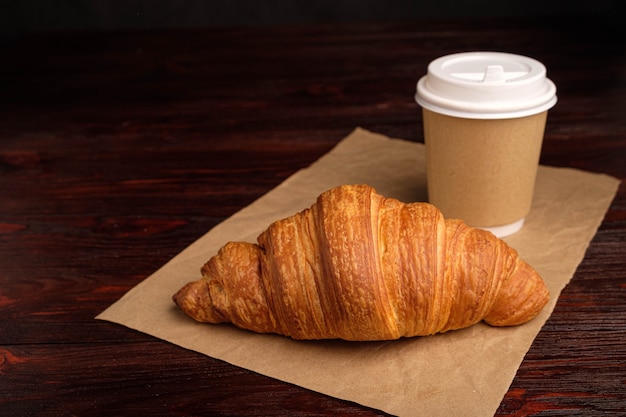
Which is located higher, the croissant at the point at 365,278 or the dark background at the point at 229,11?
the croissant at the point at 365,278

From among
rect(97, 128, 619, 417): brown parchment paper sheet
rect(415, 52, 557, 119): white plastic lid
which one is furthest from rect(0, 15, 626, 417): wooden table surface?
rect(415, 52, 557, 119): white plastic lid

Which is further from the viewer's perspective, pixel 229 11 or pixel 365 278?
pixel 229 11

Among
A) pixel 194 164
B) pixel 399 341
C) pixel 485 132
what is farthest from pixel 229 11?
pixel 399 341

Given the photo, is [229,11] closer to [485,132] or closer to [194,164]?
[194,164]

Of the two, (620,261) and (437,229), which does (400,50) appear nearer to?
(620,261)

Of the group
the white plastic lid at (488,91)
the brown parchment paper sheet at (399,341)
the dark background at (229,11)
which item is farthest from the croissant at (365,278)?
the dark background at (229,11)

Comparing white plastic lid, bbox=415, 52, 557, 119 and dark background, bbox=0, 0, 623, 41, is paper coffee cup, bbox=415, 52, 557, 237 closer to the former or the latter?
white plastic lid, bbox=415, 52, 557, 119

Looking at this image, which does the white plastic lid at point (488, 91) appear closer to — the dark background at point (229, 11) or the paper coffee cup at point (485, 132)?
the paper coffee cup at point (485, 132)

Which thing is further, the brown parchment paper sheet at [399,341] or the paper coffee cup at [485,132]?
the paper coffee cup at [485,132]
